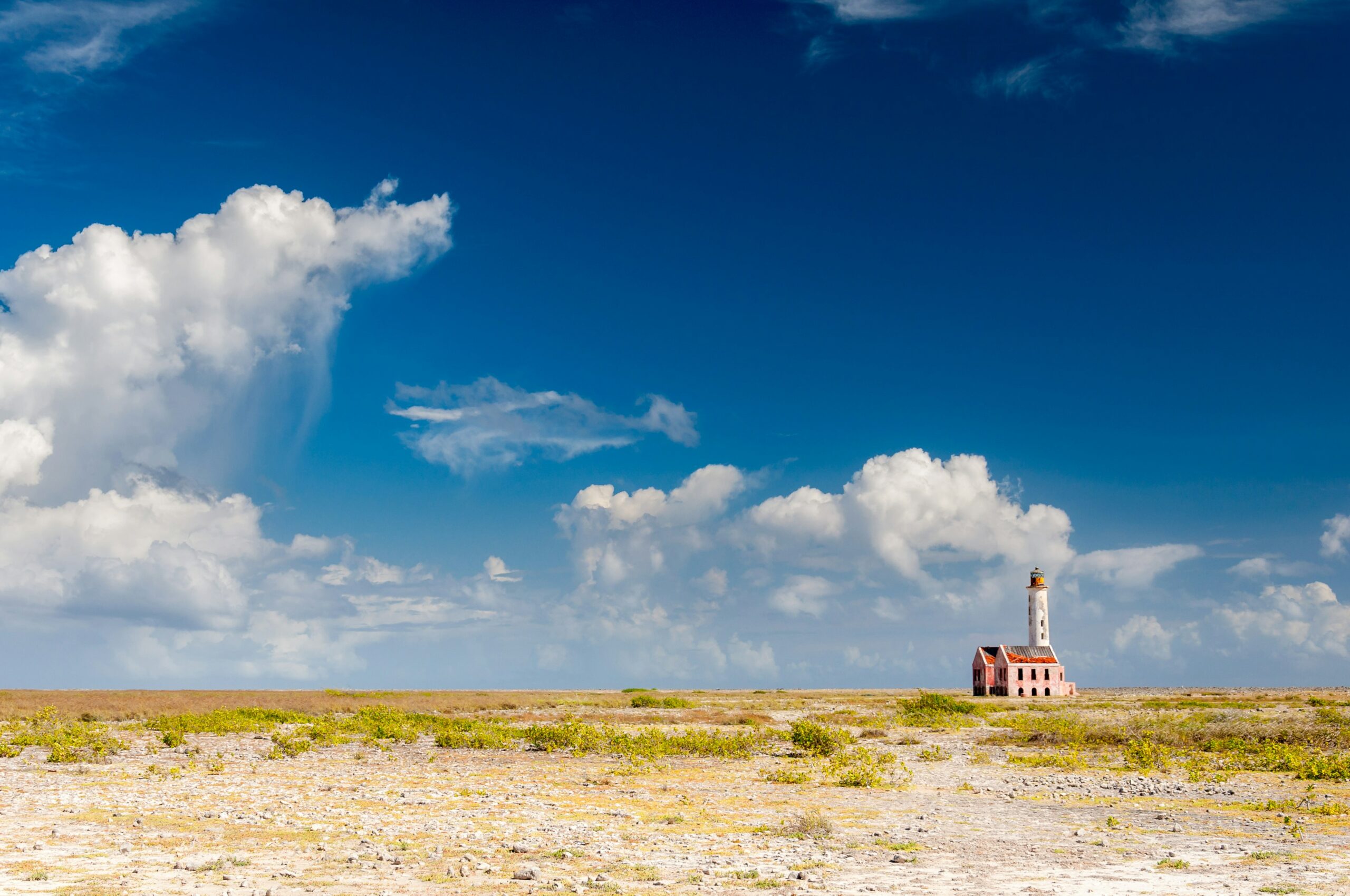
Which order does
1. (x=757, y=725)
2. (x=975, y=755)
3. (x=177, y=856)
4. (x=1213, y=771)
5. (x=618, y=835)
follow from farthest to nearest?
1. (x=757, y=725)
2. (x=975, y=755)
3. (x=1213, y=771)
4. (x=618, y=835)
5. (x=177, y=856)

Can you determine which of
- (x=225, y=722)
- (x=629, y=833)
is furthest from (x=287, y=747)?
(x=629, y=833)

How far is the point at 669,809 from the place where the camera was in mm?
21125

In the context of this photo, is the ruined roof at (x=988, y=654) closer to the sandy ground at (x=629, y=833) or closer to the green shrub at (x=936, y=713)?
the green shrub at (x=936, y=713)

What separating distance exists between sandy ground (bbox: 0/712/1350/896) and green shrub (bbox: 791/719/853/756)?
6.24m

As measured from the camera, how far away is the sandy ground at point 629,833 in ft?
44.9

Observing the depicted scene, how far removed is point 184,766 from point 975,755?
2583cm

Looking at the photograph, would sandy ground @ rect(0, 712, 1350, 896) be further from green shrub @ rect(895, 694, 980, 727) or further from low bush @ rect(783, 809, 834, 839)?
green shrub @ rect(895, 694, 980, 727)

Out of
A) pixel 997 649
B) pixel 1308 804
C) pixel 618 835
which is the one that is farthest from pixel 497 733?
pixel 997 649

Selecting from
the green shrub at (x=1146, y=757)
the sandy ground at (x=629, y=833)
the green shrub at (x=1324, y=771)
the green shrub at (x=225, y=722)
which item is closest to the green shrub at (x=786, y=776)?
the sandy ground at (x=629, y=833)

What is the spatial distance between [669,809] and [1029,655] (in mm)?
91969

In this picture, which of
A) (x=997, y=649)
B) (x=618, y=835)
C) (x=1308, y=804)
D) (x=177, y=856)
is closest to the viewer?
(x=177, y=856)

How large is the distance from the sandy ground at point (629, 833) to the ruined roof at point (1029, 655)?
3083 inches

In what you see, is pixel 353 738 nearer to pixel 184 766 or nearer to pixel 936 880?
pixel 184 766

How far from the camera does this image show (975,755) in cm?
3425
